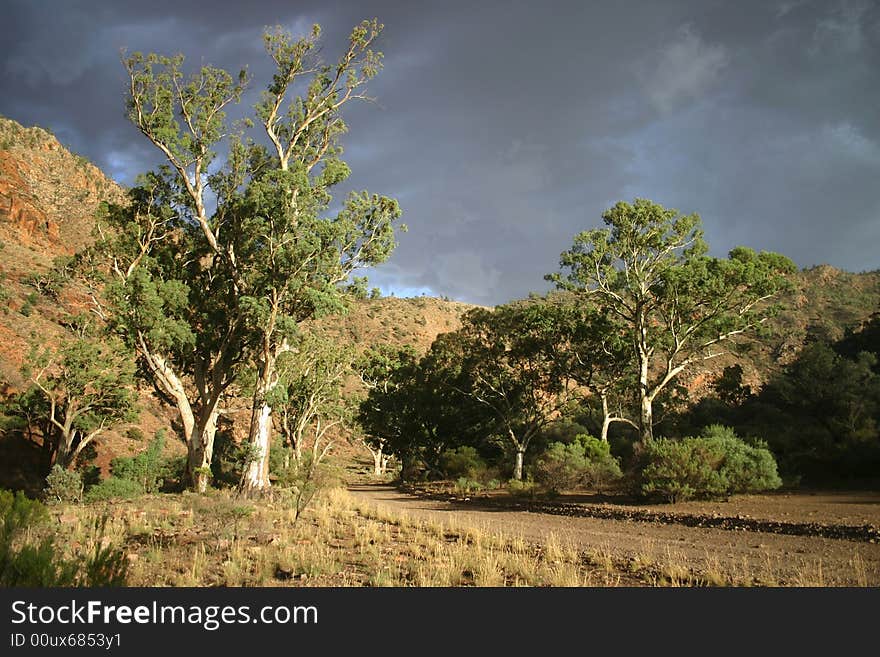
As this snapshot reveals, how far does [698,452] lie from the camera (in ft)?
65.2

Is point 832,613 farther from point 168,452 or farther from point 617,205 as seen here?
point 168,452

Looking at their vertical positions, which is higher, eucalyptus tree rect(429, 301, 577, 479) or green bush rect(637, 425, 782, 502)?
eucalyptus tree rect(429, 301, 577, 479)

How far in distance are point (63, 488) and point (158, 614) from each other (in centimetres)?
1971

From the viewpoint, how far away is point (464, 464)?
3772 cm

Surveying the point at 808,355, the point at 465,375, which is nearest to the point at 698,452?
the point at 808,355

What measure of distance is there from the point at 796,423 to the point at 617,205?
56.7ft

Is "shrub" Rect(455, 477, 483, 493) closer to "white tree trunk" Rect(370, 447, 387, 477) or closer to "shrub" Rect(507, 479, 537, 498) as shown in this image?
"shrub" Rect(507, 479, 537, 498)

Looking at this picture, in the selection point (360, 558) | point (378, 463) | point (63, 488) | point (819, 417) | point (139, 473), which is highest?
point (819, 417)

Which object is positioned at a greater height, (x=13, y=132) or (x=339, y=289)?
(x=13, y=132)

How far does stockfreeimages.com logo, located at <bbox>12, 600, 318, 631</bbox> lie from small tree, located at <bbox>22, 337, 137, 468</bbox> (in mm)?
30206

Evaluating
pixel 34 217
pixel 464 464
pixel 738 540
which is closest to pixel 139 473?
pixel 464 464

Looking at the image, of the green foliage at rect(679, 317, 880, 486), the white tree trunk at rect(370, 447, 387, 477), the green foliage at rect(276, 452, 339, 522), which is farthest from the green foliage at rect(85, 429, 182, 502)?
the green foliage at rect(679, 317, 880, 486)

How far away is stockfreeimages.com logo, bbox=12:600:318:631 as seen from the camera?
4.95m

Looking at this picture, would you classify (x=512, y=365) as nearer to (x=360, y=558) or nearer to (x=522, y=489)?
(x=522, y=489)
